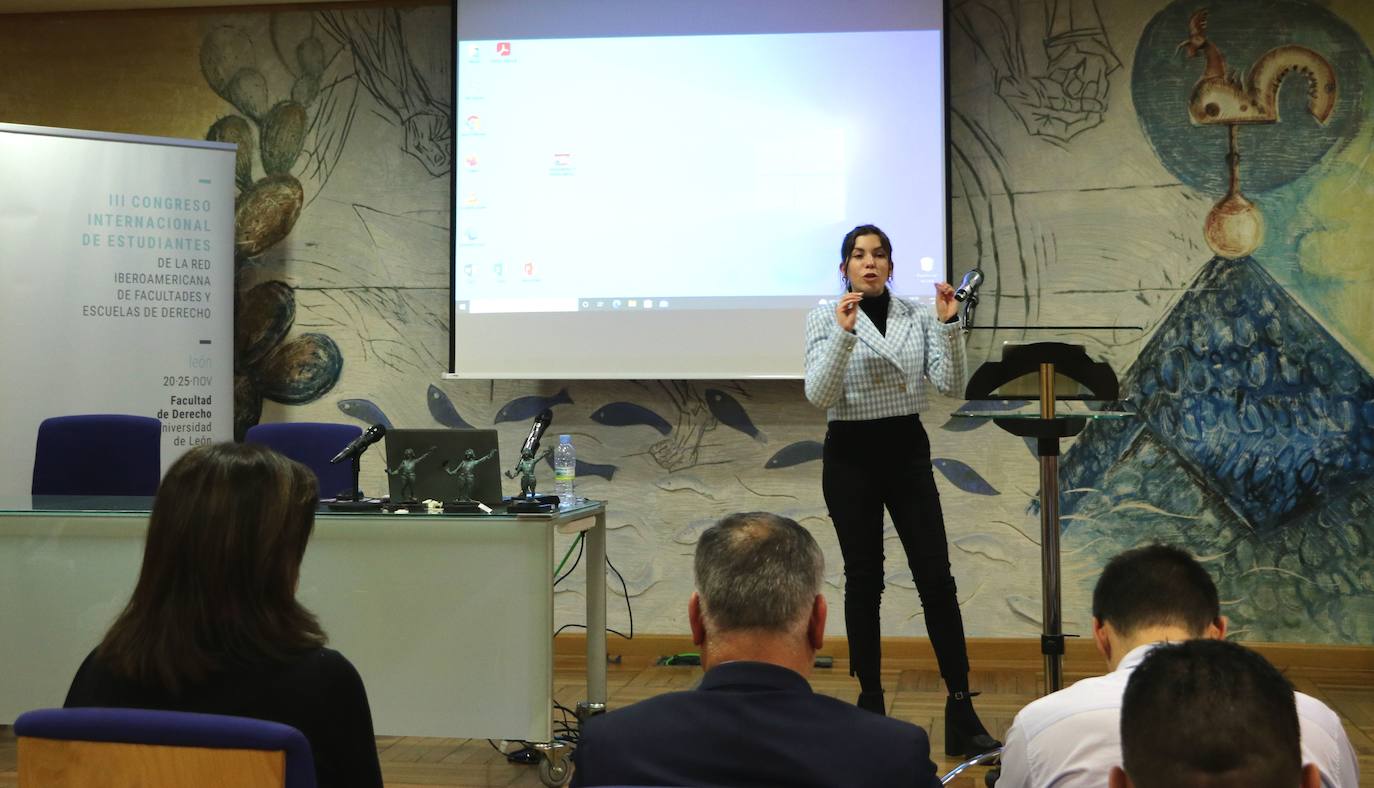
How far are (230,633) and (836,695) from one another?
3.31 metres

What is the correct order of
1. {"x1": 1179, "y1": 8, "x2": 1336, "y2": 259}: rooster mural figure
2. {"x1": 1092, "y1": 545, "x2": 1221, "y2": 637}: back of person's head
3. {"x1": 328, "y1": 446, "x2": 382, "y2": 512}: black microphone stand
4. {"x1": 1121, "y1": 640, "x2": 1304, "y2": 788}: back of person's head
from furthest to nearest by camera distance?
1. {"x1": 1179, "y1": 8, "x2": 1336, "y2": 259}: rooster mural figure
2. {"x1": 328, "y1": 446, "x2": 382, "y2": 512}: black microphone stand
3. {"x1": 1092, "y1": 545, "x2": 1221, "y2": 637}: back of person's head
4. {"x1": 1121, "y1": 640, "x2": 1304, "y2": 788}: back of person's head

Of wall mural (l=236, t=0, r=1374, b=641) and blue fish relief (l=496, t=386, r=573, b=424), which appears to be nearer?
wall mural (l=236, t=0, r=1374, b=641)

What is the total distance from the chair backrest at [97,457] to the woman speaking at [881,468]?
2269 millimetres

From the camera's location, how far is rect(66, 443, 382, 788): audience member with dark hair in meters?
1.45

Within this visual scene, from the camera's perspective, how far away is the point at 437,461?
325 cm

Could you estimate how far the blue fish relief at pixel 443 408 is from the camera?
5.14 meters

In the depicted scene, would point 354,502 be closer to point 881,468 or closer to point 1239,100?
point 881,468

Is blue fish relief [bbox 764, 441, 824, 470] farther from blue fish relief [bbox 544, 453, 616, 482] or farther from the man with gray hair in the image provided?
the man with gray hair

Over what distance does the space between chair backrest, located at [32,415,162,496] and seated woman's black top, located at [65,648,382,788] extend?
9.42 feet

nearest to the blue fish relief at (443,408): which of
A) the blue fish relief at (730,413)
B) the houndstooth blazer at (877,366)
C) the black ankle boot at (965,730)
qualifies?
the blue fish relief at (730,413)

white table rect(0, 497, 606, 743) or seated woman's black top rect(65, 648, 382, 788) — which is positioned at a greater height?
seated woman's black top rect(65, 648, 382, 788)

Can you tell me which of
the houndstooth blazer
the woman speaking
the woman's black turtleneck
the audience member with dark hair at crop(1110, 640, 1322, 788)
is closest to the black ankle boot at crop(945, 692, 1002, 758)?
the woman speaking

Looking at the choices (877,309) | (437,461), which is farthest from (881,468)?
(437,461)

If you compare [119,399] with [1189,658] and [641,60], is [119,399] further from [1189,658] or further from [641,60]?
[1189,658]
